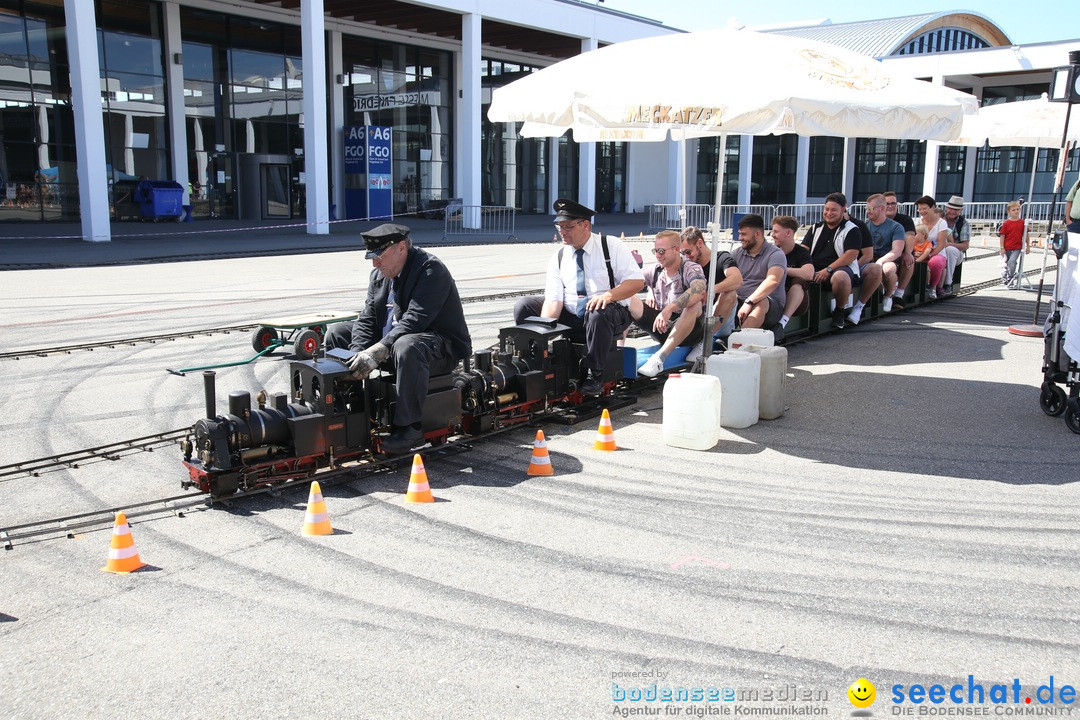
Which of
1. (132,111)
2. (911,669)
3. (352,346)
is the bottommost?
(911,669)

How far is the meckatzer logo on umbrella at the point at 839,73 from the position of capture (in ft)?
23.3

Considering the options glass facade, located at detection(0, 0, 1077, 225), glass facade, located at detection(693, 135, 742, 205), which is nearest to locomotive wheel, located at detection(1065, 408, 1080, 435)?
glass facade, located at detection(0, 0, 1077, 225)

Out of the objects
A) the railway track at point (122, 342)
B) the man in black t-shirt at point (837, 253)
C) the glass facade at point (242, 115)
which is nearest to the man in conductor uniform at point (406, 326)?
the railway track at point (122, 342)

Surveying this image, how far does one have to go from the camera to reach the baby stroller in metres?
6.96

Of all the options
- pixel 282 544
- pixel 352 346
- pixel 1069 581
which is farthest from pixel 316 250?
pixel 1069 581

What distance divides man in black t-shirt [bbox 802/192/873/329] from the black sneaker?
4.84 metres

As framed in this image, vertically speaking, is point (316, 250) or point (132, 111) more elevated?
point (132, 111)

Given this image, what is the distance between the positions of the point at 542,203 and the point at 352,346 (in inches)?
1493

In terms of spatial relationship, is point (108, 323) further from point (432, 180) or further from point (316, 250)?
point (432, 180)

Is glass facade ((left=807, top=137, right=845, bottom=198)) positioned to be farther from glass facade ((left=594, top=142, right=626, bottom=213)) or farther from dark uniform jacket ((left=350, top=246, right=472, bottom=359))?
dark uniform jacket ((left=350, top=246, right=472, bottom=359))

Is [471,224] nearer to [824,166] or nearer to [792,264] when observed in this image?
[792,264]

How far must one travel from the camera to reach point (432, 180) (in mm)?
38188

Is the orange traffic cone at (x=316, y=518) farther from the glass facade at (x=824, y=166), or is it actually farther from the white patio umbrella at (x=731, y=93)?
the glass facade at (x=824, y=166)

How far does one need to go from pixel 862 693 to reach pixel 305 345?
23.1ft
